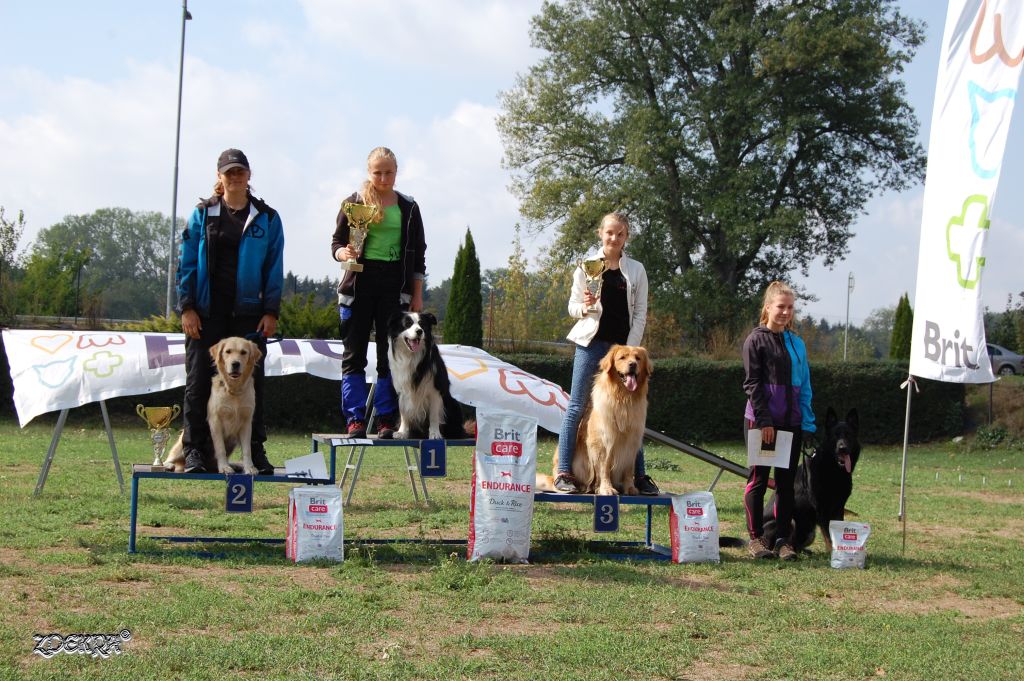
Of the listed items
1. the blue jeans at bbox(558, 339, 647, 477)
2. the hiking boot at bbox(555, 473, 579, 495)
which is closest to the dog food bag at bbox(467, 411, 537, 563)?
the hiking boot at bbox(555, 473, 579, 495)

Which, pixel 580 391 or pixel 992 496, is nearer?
pixel 580 391

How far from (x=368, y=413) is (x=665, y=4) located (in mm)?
24163

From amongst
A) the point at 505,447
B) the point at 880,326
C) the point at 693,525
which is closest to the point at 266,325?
the point at 505,447

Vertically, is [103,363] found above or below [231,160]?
below

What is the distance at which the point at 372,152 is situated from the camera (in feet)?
20.7

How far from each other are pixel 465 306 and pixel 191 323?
1593cm

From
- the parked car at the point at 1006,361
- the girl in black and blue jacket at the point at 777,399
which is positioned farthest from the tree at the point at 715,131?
the girl in black and blue jacket at the point at 777,399

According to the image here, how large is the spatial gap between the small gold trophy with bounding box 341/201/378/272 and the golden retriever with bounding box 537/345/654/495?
5.88 ft

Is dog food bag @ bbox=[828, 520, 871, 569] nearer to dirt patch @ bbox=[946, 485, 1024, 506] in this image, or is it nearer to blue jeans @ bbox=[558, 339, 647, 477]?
blue jeans @ bbox=[558, 339, 647, 477]

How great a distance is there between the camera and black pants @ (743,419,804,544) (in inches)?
254

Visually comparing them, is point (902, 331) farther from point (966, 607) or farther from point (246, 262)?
point (246, 262)

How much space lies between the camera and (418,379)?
643cm

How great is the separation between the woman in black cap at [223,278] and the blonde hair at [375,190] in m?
0.60

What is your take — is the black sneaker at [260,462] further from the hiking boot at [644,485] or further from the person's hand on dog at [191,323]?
the hiking boot at [644,485]
